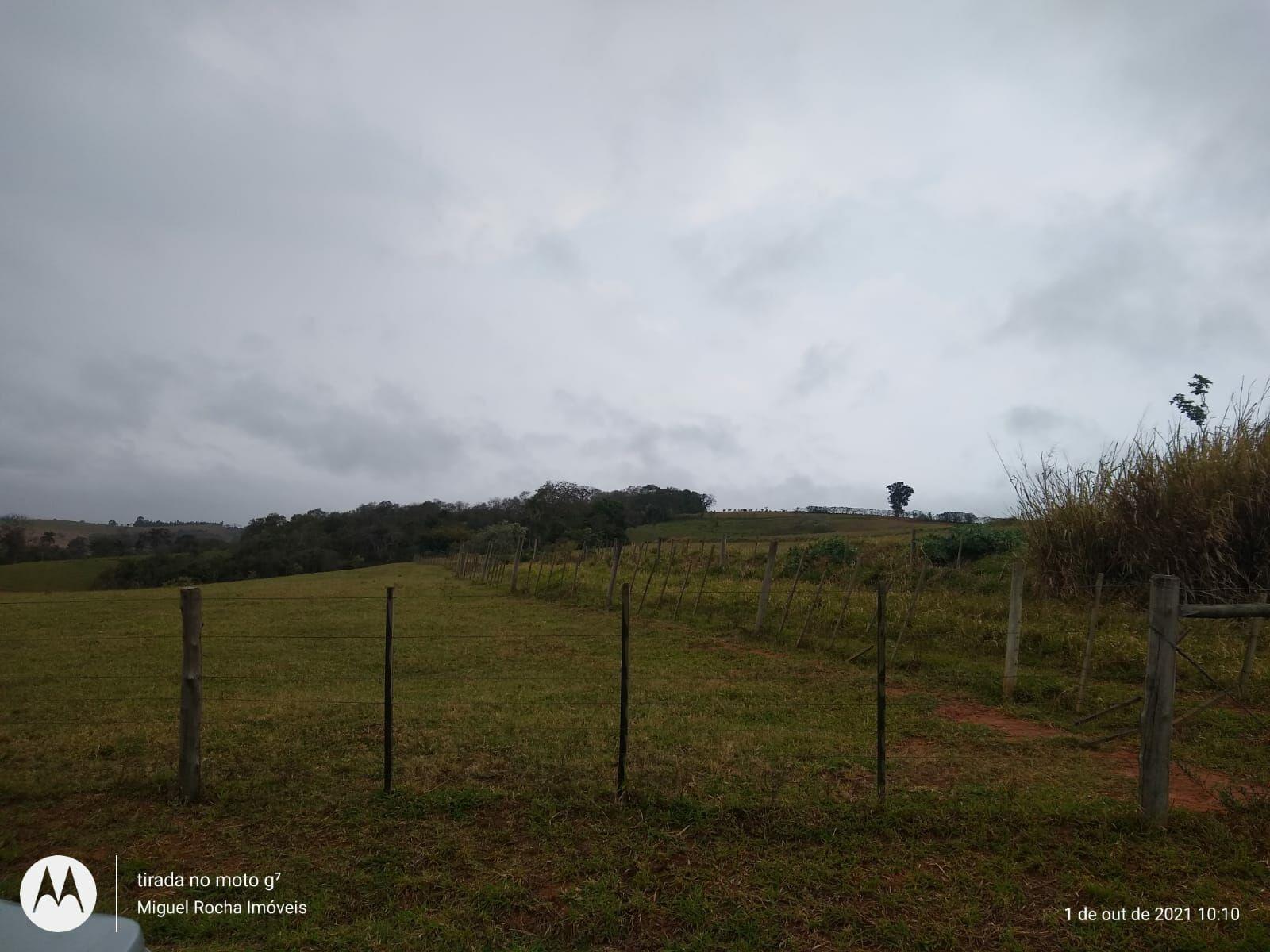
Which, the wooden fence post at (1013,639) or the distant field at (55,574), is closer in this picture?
the wooden fence post at (1013,639)

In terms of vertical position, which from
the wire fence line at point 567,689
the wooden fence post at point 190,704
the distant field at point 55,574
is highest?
the wooden fence post at point 190,704

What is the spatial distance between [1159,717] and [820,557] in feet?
59.0

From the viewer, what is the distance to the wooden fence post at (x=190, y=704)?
5121 mm

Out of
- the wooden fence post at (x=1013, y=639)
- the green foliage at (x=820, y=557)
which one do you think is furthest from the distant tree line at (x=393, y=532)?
the wooden fence post at (x=1013, y=639)

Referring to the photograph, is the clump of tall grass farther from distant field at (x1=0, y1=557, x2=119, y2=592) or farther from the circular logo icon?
distant field at (x1=0, y1=557, x2=119, y2=592)

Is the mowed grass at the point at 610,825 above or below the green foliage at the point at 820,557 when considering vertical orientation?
below

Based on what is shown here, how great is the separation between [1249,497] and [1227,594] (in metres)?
1.66

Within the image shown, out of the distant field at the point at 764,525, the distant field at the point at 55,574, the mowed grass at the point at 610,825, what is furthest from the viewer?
the distant field at the point at 764,525

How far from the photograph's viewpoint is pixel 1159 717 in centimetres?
464

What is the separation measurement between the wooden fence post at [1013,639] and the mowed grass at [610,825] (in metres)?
0.67

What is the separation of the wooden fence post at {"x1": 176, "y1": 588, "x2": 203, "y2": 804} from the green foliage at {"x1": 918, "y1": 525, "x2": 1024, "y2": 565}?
1871 centimetres

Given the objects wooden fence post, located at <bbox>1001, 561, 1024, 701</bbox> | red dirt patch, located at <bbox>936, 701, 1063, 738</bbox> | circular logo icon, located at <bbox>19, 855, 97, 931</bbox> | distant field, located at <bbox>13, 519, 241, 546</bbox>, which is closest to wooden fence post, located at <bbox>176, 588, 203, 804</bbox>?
circular logo icon, located at <bbox>19, 855, 97, 931</bbox>

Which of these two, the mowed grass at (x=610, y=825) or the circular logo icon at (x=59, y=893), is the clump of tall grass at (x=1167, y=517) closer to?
the mowed grass at (x=610, y=825)

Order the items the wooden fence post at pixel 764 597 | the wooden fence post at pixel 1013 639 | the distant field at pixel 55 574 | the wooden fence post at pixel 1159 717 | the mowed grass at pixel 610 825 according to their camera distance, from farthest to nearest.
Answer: the distant field at pixel 55 574 < the wooden fence post at pixel 764 597 < the wooden fence post at pixel 1013 639 < the wooden fence post at pixel 1159 717 < the mowed grass at pixel 610 825
